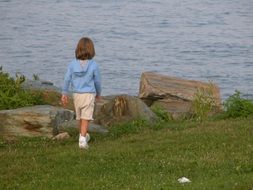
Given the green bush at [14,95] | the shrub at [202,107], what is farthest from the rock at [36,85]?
the shrub at [202,107]

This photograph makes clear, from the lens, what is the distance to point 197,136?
12.5m

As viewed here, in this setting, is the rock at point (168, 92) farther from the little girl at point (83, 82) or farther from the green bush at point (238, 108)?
the little girl at point (83, 82)

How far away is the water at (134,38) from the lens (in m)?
29.5

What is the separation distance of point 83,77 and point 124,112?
334 centimetres

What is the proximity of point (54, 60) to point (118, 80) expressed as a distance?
4827 mm

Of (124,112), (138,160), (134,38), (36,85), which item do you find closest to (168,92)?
(36,85)

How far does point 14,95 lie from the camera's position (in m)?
14.9

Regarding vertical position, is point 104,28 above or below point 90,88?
below

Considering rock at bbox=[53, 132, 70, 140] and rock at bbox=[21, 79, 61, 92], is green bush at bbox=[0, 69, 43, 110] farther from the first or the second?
rock at bbox=[53, 132, 70, 140]

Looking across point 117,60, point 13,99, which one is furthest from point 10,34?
point 13,99

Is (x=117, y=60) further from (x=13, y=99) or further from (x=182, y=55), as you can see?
(x=13, y=99)

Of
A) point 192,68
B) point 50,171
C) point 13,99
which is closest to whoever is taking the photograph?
point 50,171

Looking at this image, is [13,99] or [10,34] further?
[10,34]

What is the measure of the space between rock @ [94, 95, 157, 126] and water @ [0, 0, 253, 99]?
10195mm
